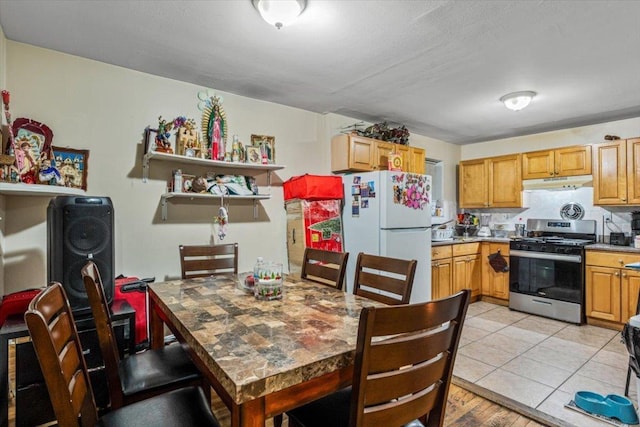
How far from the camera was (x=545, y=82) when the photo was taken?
287 centimetres

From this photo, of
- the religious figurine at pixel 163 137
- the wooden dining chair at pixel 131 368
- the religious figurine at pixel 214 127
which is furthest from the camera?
the religious figurine at pixel 214 127

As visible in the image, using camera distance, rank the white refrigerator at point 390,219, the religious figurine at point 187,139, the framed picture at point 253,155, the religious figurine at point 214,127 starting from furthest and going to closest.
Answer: the white refrigerator at point 390,219 → the framed picture at point 253,155 → the religious figurine at point 214,127 → the religious figurine at point 187,139

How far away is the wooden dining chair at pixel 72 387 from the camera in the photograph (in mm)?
819

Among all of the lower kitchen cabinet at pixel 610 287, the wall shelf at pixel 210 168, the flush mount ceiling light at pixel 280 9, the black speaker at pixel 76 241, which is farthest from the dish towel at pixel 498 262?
the black speaker at pixel 76 241

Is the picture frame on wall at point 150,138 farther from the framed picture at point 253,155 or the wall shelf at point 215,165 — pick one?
the framed picture at point 253,155

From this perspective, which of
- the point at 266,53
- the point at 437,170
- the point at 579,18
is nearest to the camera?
the point at 579,18

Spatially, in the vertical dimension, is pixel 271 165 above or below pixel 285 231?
above

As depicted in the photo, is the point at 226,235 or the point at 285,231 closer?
the point at 226,235

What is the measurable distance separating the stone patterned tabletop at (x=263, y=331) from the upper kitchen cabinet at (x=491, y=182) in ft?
12.4

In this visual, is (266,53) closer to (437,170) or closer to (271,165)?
(271,165)

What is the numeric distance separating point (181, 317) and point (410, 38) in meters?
2.08

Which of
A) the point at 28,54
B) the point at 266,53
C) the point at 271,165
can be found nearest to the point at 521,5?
the point at 266,53

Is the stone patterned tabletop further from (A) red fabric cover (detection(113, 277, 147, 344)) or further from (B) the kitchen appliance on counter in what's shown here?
(B) the kitchen appliance on counter

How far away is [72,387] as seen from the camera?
969 millimetres
